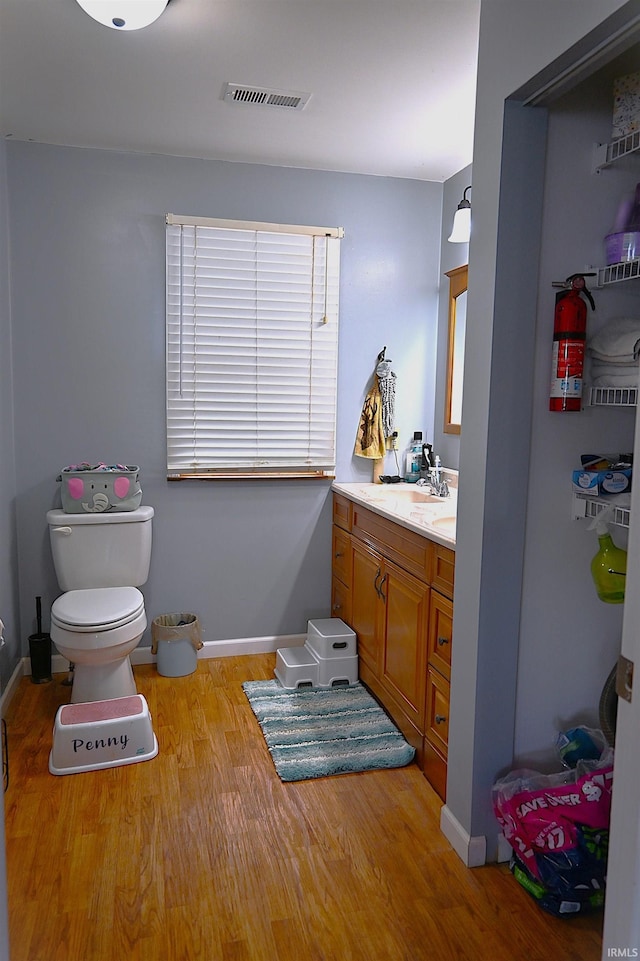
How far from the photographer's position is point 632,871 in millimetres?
999

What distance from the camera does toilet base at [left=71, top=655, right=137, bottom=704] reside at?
288 cm

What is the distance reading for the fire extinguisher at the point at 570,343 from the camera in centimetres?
187

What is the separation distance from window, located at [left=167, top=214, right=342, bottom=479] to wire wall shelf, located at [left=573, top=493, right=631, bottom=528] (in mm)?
1855

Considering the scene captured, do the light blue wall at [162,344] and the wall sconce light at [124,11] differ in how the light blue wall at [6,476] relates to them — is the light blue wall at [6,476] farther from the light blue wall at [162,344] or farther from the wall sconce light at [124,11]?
the wall sconce light at [124,11]

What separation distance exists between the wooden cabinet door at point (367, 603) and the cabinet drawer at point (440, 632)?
0.54 m

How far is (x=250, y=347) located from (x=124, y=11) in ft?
5.50

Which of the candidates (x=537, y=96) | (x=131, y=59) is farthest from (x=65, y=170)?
(x=537, y=96)

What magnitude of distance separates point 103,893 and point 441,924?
3.06 ft

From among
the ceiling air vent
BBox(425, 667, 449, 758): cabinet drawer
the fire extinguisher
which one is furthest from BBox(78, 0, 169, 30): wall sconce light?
BBox(425, 667, 449, 758): cabinet drawer

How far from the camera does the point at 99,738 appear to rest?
2.59 meters

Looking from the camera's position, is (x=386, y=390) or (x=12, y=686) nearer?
(x=12, y=686)

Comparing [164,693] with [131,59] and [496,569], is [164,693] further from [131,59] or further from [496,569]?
[131,59]

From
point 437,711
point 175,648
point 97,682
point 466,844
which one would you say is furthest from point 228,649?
point 466,844

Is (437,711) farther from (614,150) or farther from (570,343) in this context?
(614,150)
